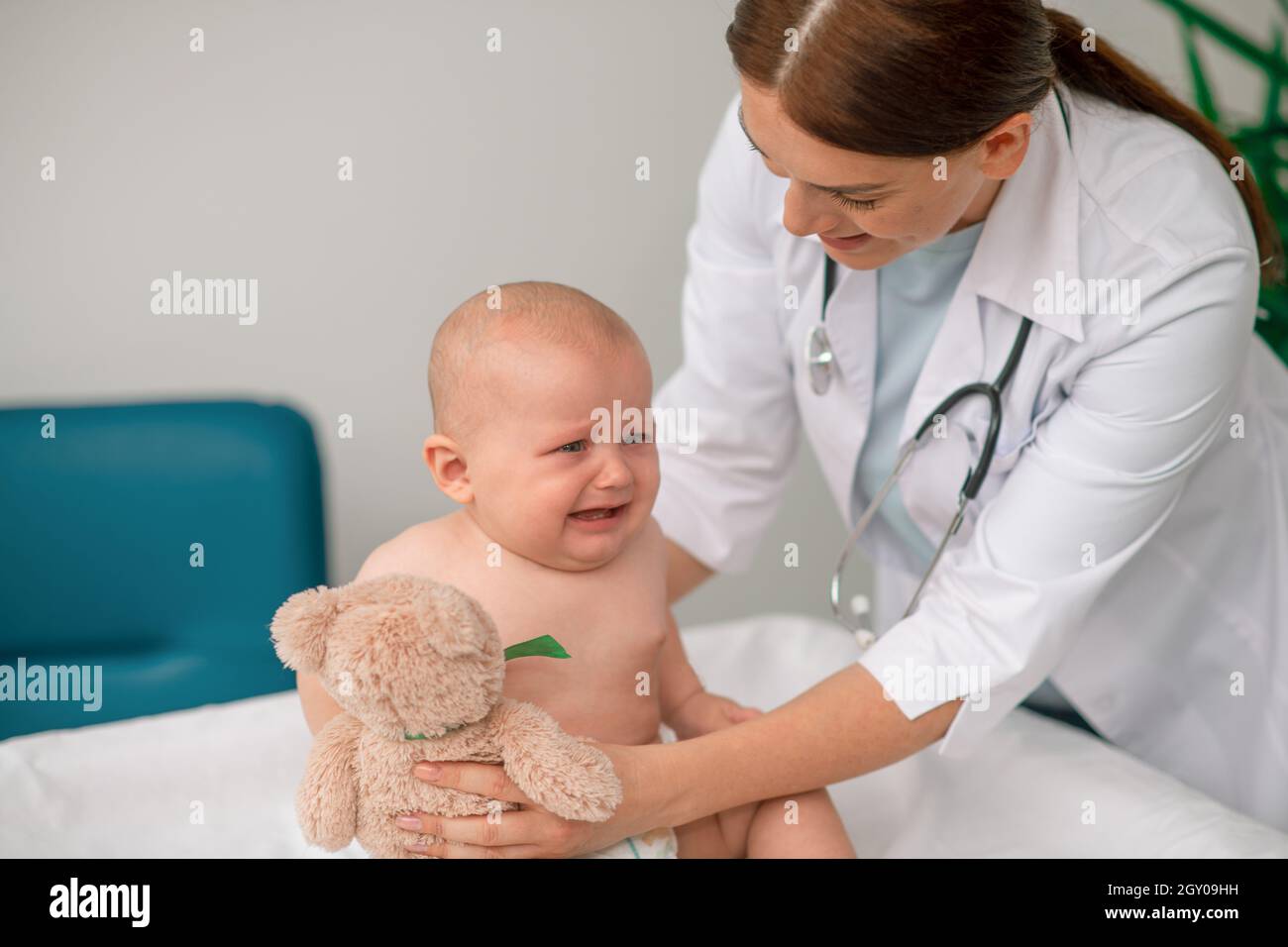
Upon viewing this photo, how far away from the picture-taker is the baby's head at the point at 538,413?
1.09m

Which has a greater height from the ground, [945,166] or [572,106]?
[572,106]

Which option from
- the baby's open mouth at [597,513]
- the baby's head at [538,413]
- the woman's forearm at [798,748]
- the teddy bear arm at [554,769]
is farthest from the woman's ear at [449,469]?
the woman's forearm at [798,748]

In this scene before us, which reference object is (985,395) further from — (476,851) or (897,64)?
(476,851)

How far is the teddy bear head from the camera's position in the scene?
93 cm

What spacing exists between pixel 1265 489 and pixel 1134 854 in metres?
0.47

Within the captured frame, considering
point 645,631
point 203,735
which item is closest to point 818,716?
point 645,631

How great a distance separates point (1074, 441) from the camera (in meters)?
1.27

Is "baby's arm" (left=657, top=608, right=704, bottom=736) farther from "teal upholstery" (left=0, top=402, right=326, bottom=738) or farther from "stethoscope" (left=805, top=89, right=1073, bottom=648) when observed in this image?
"teal upholstery" (left=0, top=402, right=326, bottom=738)

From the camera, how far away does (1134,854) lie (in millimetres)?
1371

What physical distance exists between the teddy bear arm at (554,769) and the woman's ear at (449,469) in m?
0.21

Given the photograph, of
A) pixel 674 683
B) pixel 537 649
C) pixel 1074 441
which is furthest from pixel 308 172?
pixel 1074 441

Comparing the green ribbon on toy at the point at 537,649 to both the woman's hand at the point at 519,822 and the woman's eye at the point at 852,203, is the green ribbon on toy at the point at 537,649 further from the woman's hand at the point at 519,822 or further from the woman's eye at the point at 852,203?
the woman's eye at the point at 852,203

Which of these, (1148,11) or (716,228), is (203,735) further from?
(1148,11)

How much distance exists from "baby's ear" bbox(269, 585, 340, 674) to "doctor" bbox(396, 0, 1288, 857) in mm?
179
